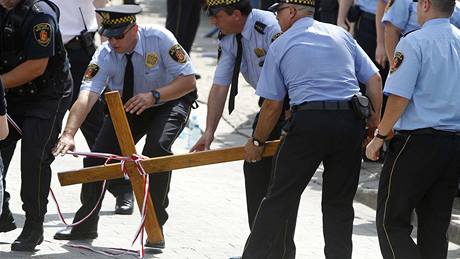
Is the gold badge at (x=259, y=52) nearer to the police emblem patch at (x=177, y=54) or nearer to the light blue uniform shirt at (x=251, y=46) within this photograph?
the light blue uniform shirt at (x=251, y=46)

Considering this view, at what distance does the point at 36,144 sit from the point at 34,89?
0.35 meters

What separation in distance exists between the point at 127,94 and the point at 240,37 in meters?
1.08

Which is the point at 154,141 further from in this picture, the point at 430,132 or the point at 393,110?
the point at 430,132

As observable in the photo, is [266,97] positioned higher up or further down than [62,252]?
higher up

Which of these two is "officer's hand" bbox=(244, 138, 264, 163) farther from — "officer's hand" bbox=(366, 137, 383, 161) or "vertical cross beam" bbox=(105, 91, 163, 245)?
"vertical cross beam" bbox=(105, 91, 163, 245)

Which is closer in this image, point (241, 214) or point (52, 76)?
point (52, 76)

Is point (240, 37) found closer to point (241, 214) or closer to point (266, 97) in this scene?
point (266, 97)

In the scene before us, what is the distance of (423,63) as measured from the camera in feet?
20.6

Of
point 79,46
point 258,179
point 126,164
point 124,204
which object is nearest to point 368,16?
point 79,46

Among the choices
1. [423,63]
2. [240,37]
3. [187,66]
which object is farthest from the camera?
[187,66]

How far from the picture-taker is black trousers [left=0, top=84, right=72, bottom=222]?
24.9 feet

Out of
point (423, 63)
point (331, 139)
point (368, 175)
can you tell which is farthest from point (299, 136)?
point (368, 175)

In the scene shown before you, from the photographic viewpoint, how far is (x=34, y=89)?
7.61m

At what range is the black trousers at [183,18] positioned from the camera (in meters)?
13.1
